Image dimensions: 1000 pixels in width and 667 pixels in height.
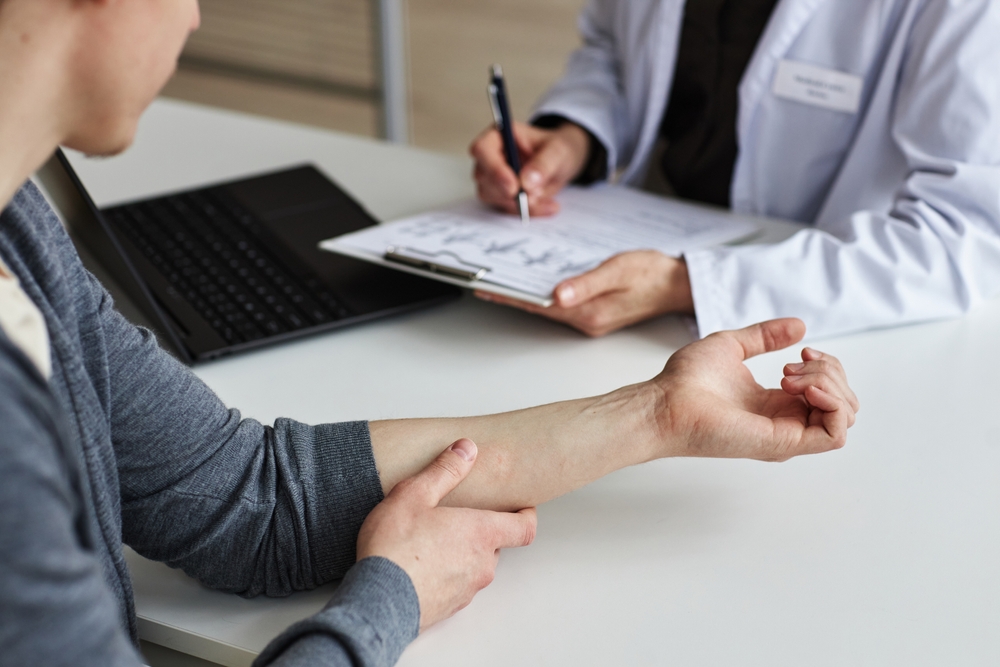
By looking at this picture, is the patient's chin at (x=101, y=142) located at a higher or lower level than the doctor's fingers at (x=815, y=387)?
higher

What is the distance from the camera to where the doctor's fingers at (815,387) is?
778 mm

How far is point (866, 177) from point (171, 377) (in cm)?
96

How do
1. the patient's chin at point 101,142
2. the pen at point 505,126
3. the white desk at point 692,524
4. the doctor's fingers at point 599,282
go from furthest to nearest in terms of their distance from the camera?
1. the pen at point 505,126
2. the doctor's fingers at point 599,282
3. the white desk at point 692,524
4. the patient's chin at point 101,142

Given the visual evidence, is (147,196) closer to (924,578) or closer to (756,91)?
Result: (756,91)

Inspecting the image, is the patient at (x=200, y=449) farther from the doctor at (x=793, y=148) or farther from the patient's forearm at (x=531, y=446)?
the doctor at (x=793, y=148)

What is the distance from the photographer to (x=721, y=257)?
106 cm

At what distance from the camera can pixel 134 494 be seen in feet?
2.33

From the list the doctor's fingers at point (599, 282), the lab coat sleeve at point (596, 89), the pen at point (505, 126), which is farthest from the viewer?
the lab coat sleeve at point (596, 89)

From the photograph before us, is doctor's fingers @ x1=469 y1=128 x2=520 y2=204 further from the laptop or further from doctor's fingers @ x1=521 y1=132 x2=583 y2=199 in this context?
the laptop

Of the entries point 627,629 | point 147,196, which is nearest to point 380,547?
point 627,629

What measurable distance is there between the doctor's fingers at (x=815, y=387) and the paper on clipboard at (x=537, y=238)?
28 cm

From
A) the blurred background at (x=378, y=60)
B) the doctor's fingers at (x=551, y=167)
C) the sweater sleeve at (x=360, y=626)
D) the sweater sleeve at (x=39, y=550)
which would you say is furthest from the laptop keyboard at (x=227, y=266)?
the blurred background at (x=378, y=60)

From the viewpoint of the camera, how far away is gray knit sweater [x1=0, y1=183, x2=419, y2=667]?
45 cm

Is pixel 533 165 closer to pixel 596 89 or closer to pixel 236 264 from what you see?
pixel 596 89
